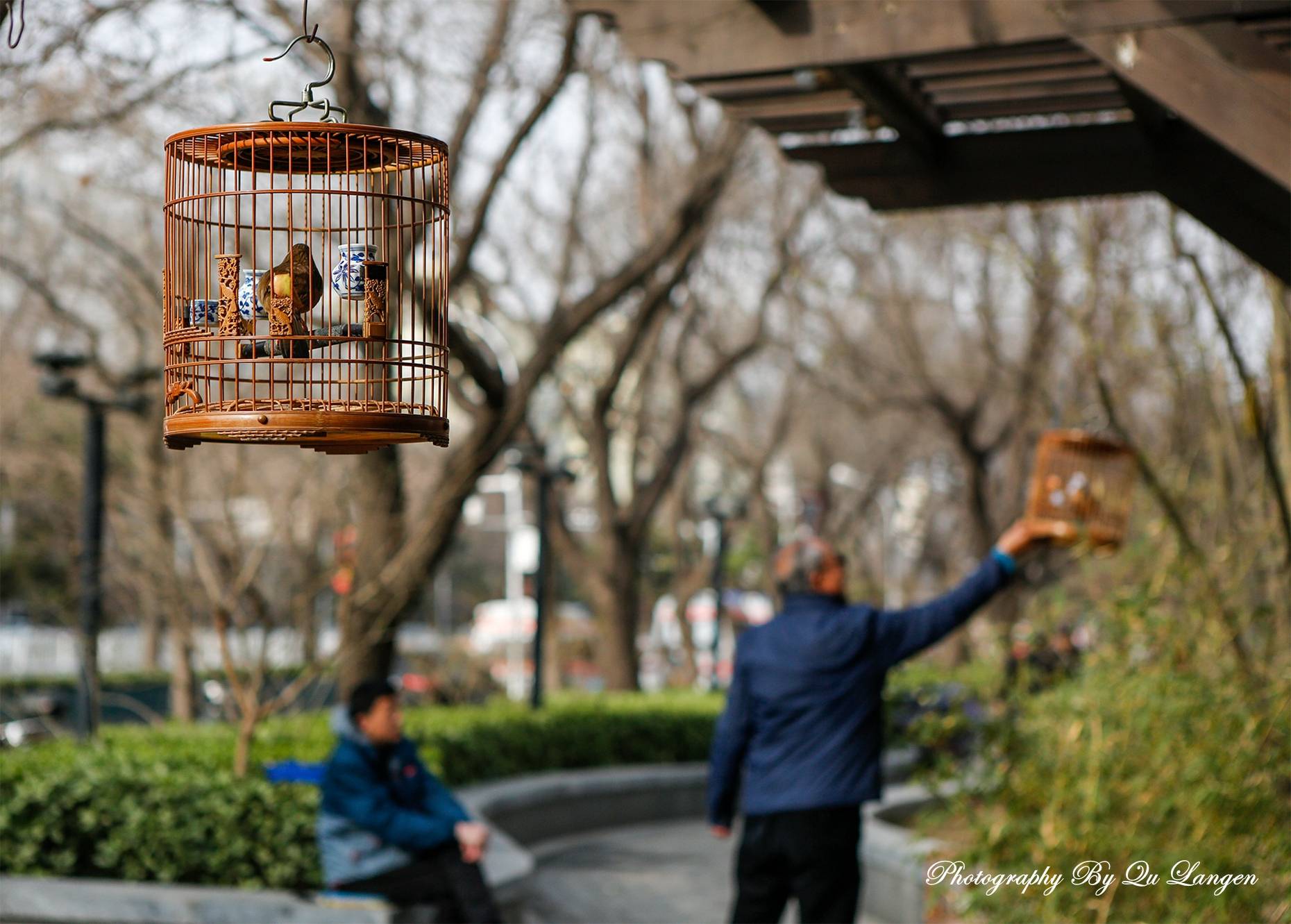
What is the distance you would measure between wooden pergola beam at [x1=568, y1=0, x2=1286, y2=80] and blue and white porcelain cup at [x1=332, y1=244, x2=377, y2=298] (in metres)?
2.05

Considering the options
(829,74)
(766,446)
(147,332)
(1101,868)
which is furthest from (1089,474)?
(766,446)

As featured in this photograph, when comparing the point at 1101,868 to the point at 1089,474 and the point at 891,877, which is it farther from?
the point at 891,877

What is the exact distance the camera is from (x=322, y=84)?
9.76 ft

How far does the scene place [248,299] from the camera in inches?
124

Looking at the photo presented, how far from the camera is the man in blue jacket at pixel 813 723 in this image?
5137mm

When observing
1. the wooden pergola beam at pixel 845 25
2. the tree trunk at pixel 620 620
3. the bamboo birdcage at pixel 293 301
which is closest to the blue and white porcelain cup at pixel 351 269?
the bamboo birdcage at pixel 293 301

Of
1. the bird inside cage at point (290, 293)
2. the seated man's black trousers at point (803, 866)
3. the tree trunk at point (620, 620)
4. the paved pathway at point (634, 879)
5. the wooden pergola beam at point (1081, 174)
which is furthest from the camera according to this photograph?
the tree trunk at point (620, 620)

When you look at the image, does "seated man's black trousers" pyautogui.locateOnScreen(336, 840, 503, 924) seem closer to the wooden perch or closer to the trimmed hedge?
the trimmed hedge

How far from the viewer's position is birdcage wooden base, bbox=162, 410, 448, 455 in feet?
9.41

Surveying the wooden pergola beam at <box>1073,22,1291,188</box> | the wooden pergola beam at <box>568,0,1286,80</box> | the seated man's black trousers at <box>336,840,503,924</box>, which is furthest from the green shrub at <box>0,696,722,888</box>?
the wooden pergola beam at <box>1073,22,1291,188</box>

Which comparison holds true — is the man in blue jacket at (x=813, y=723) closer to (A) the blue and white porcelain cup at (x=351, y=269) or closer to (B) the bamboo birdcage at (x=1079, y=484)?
(B) the bamboo birdcage at (x=1079, y=484)

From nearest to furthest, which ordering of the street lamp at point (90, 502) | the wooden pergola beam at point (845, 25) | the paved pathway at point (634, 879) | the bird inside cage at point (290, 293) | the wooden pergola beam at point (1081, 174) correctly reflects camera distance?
the bird inside cage at point (290, 293)
the wooden pergola beam at point (845, 25)
the wooden pergola beam at point (1081, 174)
the paved pathway at point (634, 879)
the street lamp at point (90, 502)

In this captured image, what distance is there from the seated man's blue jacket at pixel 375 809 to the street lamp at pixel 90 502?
13.0 feet

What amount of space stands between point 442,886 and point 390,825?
1.31 feet
